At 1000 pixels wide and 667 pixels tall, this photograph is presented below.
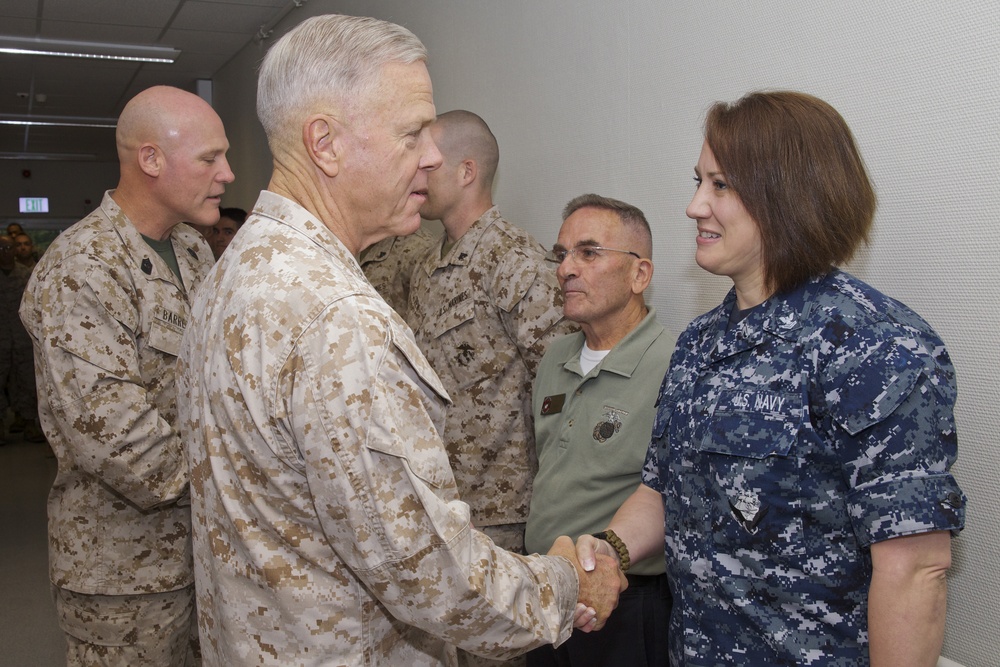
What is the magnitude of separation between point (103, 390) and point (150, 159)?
2.29ft

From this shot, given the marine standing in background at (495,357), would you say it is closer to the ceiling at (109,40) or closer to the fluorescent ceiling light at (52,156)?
the ceiling at (109,40)

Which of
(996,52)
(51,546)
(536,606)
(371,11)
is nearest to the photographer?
(536,606)

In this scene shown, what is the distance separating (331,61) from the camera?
1.27 metres

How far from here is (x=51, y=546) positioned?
223cm

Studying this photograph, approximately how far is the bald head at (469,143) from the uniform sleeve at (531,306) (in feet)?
1.74

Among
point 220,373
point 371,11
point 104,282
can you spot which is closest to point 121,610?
point 104,282

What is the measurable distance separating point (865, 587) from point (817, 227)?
0.60 m

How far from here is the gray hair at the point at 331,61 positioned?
127cm

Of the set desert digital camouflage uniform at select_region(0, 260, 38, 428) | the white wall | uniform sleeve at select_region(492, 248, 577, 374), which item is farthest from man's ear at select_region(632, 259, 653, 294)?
desert digital camouflage uniform at select_region(0, 260, 38, 428)

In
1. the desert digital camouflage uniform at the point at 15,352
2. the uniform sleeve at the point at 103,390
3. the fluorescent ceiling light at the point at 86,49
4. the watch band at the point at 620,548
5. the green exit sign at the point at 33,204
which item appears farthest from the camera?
the green exit sign at the point at 33,204

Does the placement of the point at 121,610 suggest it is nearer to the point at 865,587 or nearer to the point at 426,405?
the point at 426,405

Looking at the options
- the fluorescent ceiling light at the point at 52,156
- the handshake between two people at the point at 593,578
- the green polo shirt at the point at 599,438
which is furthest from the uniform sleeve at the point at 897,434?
the fluorescent ceiling light at the point at 52,156

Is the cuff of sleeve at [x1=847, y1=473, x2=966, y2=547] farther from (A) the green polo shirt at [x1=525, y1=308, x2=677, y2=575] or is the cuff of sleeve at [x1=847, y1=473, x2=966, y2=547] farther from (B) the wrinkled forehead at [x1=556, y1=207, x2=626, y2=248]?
(B) the wrinkled forehead at [x1=556, y1=207, x2=626, y2=248]

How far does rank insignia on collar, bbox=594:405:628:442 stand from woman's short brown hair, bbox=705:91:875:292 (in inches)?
27.5
